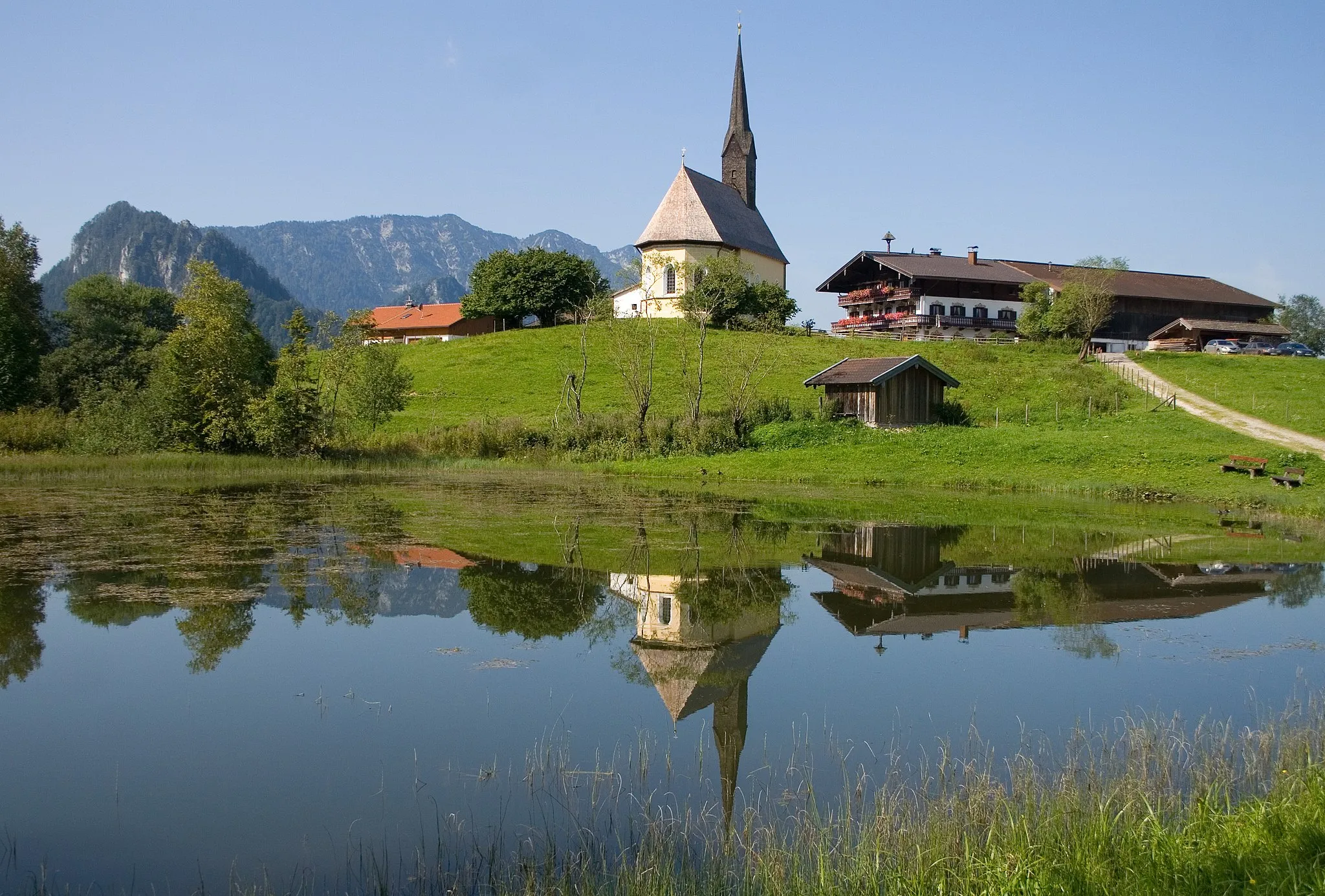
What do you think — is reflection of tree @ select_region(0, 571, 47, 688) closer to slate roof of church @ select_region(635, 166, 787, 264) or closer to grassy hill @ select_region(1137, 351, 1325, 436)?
grassy hill @ select_region(1137, 351, 1325, 436)

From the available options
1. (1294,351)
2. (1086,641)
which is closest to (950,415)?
(1086,641)

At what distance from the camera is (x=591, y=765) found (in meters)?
7.32

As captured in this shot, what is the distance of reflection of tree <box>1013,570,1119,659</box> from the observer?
11422 millimetres

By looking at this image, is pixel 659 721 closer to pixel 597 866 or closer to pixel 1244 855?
pixel 597 866

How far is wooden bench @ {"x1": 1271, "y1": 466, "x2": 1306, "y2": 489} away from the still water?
8.12m

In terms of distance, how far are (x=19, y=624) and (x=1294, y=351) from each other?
68.3m

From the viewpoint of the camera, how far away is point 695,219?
7056 cm

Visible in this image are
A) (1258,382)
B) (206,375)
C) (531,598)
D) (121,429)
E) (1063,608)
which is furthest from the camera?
(1258,382)

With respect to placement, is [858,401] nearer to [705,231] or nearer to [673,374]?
[673,374]

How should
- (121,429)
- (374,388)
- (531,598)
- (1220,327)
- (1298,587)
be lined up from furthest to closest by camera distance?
(1220,327)
(374,388)
(121,429)
(1298,587)
(531,598)

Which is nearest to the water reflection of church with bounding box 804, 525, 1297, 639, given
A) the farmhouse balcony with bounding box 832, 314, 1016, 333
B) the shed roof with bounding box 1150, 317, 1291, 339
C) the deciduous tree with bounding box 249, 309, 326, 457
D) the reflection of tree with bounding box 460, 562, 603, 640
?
the reflection of tree with bounding box 460, 562, 603, 640

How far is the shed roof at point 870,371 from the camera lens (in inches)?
1495

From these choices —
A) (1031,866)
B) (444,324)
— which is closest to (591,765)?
(1031,866)

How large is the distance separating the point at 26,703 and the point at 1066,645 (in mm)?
10469
